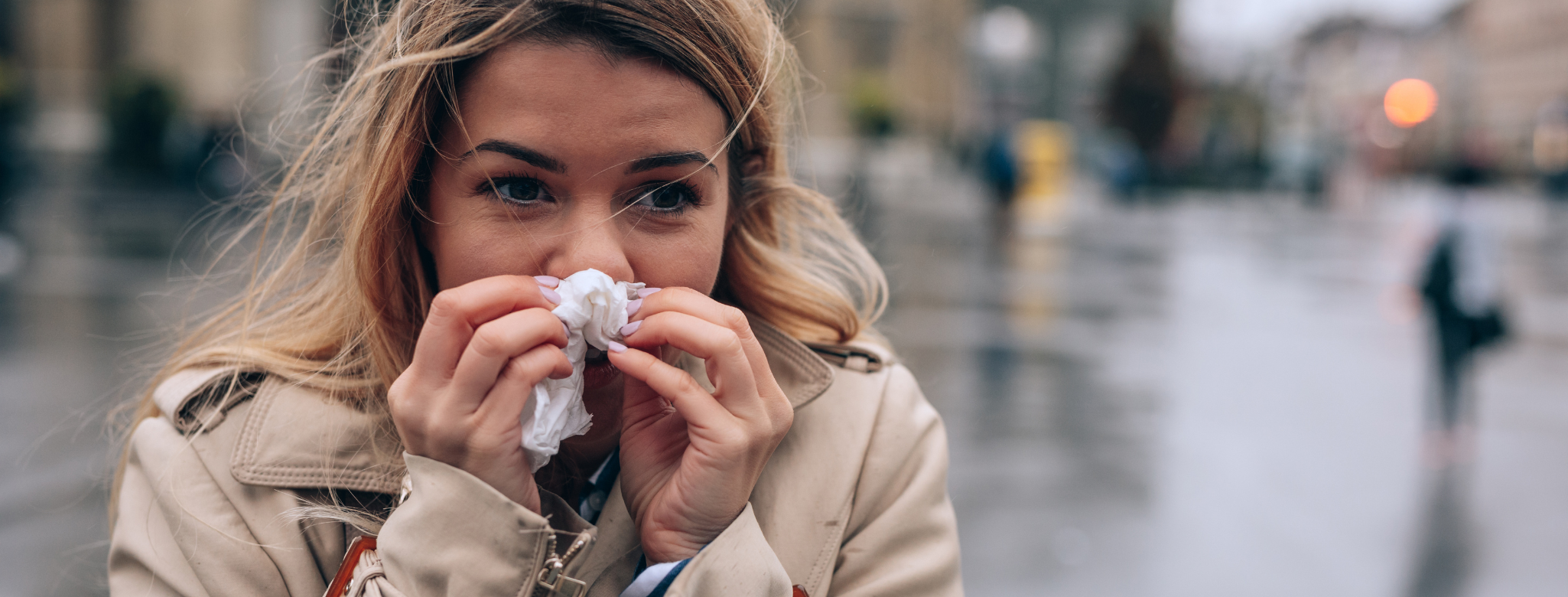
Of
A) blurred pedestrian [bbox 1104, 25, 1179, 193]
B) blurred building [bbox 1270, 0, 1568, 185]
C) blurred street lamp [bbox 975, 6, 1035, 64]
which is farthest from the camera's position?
blurred street lamp [bbox 975, 6, 1035, 64]

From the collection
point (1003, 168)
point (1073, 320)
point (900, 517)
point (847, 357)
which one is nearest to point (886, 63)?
point (1003, 168)

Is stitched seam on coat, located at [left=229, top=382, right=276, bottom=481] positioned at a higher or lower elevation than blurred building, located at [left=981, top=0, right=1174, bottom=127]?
lower

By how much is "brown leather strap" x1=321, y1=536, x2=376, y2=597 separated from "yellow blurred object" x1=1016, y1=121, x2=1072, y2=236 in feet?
71.8

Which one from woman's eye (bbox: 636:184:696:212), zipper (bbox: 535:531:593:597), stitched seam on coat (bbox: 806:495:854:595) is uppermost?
woman's eye (bbox: 636:184:696:212)

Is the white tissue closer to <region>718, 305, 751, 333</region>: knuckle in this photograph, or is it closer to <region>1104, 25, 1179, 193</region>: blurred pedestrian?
<region>718, 305, 751, 333</region>: knuckle

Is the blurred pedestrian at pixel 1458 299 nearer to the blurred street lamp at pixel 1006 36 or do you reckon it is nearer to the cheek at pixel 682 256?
the cheek at pixel 682 256

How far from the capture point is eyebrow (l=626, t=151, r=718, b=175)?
142 centimetres

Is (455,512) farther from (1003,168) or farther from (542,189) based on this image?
(1003,168)

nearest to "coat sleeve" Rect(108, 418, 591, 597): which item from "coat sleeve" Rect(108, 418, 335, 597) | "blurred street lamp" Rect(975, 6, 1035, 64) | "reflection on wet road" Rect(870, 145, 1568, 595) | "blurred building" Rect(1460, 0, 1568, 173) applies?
"coat sleeve" Rect(108, 418, 335, 597)

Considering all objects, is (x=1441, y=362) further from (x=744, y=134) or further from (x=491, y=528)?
(x=491, y=528)

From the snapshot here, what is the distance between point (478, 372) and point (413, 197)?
389 millimetres

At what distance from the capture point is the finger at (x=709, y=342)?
1.37 meters

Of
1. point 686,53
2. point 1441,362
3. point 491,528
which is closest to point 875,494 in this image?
point 491,528

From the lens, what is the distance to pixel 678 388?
4.52 ft
